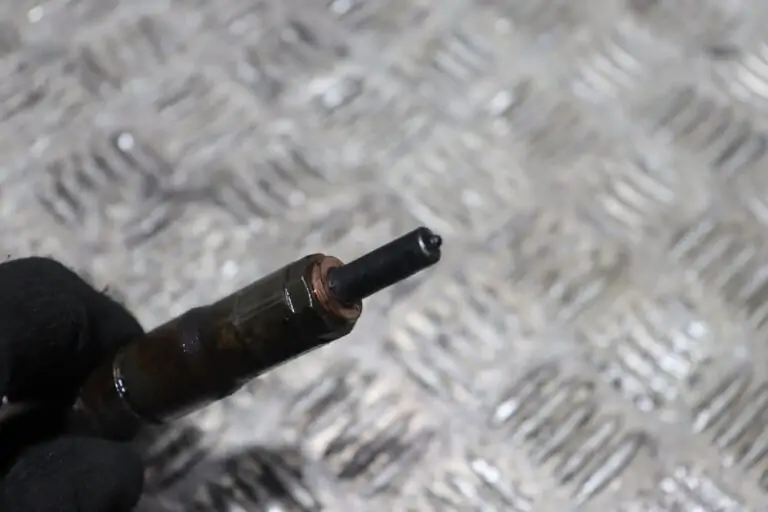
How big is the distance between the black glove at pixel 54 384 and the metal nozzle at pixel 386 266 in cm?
24

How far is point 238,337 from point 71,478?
0.16 metres

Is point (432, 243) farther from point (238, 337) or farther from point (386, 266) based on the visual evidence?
point (238, 337)

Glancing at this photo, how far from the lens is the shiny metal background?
83 centimetres

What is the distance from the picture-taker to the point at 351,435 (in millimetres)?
830

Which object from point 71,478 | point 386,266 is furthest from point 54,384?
point 386,266

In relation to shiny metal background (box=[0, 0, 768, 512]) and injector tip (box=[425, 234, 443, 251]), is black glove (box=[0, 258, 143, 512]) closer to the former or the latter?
shiny metal background (box=[0, 0, 768, 512])

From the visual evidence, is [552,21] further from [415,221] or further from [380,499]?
[380,499]

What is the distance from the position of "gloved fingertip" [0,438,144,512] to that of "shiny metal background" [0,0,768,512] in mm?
140

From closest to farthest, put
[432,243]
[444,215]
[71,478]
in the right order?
1. [432,243]
2. [71,478]
3. [444,215]

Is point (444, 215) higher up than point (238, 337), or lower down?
lower down

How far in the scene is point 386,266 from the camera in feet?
1.71

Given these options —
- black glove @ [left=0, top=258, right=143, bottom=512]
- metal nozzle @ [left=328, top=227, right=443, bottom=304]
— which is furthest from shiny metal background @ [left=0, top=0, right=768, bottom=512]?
metal nozzle @ [left=328, top=227, right=443, bottom=304]

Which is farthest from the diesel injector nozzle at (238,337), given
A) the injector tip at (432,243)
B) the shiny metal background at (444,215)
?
the shiny metal background at (444,215)

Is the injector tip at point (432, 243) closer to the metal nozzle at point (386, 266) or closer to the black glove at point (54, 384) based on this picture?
the metal nozzle at point (386, 266)
